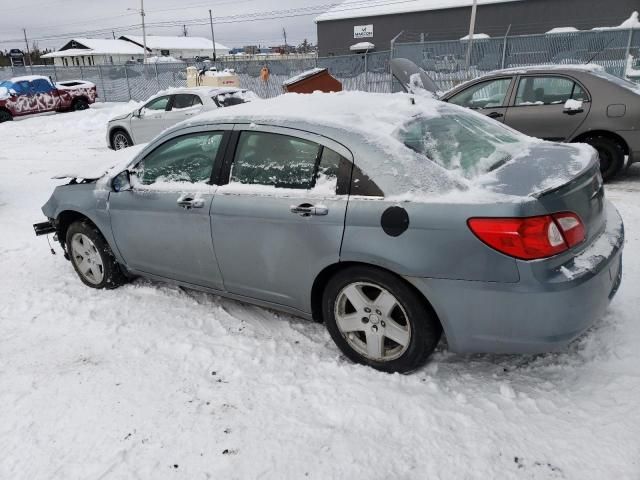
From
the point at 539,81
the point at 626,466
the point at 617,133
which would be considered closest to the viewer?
the point at 626,466

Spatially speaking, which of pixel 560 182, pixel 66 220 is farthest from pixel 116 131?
pixel 560 182

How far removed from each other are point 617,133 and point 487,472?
556 cm

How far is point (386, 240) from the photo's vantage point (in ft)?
8.71

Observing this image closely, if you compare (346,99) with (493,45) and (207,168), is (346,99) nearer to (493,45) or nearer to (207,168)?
(207,168)

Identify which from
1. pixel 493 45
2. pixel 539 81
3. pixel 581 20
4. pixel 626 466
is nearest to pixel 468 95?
pixel 539 81

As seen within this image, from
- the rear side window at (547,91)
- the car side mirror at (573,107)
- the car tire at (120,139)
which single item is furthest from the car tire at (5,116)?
the car side mirror at (573,107)

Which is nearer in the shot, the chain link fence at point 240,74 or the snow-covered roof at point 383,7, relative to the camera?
the chain link fence at point 240,74

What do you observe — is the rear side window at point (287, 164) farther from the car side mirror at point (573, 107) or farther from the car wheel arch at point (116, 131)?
the car wheel arch at point (116, 131)

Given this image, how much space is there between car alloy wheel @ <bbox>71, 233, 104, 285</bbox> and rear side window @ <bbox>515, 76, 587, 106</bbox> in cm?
571

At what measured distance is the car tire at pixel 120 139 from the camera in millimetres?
12587

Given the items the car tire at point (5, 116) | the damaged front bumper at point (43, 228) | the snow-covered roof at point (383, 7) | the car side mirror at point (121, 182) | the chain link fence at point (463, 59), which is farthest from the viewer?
the snow-covered roof at point (383, 7)

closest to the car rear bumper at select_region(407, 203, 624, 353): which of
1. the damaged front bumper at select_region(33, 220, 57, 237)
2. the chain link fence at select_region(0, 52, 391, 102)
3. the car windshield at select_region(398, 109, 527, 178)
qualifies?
the car windshield at select_region(398, 109, 527, 178)

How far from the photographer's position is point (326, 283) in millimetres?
3057

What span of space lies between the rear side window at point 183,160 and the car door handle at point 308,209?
0.82 m
